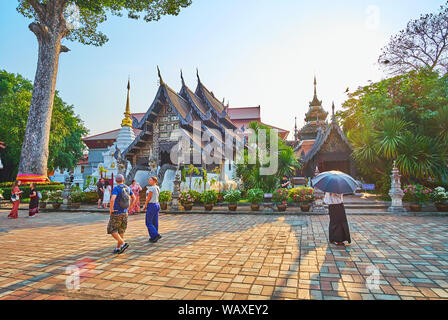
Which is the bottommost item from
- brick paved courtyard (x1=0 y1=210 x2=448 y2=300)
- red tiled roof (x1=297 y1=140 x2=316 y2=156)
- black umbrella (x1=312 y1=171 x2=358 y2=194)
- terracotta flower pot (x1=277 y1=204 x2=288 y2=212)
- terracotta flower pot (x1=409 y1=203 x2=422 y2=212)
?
brick paved courtyard (x1=0 y1=210 x2=448 y2=300)

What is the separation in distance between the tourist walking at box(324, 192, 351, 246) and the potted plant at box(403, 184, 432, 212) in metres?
6.75

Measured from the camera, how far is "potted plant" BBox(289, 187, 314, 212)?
33.0ft

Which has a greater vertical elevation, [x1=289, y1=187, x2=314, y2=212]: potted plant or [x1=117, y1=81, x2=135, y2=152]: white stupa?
[x1=117, y1=81, x2=135, y2=152]: white stupa

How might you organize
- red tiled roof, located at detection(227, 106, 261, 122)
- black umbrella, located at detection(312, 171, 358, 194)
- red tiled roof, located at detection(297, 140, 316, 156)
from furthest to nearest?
red tiled roof, located at detection(227, 106, 261, 122)
red tiled roof, located at detection(297, 140, 316, 156)
black umbrella, located at detection(312, 171, 358, 194)

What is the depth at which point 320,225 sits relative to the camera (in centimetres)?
731

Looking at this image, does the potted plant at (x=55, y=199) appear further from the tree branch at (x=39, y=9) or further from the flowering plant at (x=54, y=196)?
the tree branch at (x=39, y=9)

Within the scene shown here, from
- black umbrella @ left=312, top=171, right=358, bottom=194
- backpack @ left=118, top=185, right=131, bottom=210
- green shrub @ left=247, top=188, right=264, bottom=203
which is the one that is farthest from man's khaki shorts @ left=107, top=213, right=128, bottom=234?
green shrub @ left=247, top=188, right=264, bottom=203

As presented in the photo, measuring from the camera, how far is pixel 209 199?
1143 cm

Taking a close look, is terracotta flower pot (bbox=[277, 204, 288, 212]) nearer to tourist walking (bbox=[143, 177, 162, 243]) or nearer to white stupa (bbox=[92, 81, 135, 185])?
tourist walking (bbox=[143, 177, 162, 243])

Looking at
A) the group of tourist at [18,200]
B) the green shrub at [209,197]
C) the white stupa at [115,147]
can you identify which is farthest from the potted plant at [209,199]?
the white stupa at [115,147]

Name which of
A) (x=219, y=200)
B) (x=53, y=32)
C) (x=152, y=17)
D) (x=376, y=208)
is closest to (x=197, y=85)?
(x=152, y=17)

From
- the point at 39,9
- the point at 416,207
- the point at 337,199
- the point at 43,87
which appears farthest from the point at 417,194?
the point at 39,9

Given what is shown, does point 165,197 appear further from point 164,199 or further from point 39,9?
point 39,9

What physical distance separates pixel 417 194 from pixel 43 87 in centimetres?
2179
